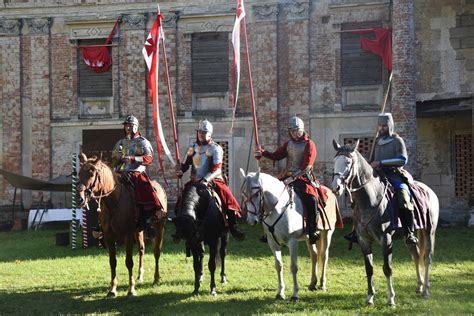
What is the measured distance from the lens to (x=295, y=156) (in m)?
11.7

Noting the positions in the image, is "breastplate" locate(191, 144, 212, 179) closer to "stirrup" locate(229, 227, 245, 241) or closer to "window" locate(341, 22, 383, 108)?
"stirrup" locate(229, 227, 245, 241)

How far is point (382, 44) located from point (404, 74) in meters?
1.44

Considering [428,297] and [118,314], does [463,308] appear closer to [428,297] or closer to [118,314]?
[428,297]

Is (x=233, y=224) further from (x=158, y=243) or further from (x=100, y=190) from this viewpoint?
(x=100, y=190)

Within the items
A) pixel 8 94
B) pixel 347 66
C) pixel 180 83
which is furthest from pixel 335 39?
pixel 8 94

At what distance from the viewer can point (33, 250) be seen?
18.4 meters

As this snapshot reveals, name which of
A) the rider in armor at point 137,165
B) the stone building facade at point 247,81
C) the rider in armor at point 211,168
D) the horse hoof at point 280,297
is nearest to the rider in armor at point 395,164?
the horse hoof at point 280,297

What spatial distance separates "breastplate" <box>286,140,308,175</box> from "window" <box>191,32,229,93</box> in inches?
500

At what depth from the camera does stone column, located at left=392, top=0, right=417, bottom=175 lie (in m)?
21.4

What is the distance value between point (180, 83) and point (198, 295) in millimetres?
14135

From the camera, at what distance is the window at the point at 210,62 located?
79.8 feet

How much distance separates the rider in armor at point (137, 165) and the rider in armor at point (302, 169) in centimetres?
207

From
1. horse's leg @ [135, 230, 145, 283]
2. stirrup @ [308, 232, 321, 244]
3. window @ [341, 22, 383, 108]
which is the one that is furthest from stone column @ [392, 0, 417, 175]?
horse's leg @ [135, 230, 145, 283]

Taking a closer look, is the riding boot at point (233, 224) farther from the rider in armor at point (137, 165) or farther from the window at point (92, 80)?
the window at point (92, 80)
